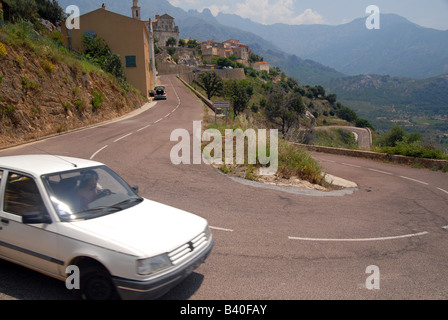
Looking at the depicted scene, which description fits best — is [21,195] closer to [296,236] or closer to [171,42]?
[296,236]

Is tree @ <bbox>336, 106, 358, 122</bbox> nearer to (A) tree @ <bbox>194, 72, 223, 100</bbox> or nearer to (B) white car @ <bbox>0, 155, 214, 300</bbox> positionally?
(A) tree @ <bbox>194, 72, 223, 100</bbox>

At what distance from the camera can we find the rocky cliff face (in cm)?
1594

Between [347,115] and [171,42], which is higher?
[171,42]

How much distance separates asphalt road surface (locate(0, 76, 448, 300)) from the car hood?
2.67 feet

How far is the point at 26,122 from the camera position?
16.6m

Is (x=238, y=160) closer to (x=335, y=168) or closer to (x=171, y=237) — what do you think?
(x=335, y=168)

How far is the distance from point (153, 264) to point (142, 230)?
1.73 ft

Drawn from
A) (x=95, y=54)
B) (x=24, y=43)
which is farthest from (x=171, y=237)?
(x=95, y=54)

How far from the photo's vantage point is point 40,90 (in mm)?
18234

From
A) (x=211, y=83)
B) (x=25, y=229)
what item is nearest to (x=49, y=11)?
(x=211, y=83)

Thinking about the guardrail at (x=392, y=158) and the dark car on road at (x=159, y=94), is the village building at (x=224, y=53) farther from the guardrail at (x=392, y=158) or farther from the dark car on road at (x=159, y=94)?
the guardrail at (x=392, y=158)

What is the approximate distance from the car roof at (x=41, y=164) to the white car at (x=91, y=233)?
0.01 m
